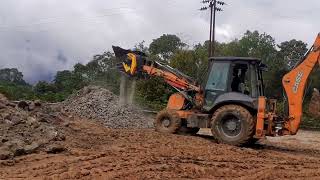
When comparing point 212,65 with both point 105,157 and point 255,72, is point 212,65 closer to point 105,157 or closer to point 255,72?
point 255,72

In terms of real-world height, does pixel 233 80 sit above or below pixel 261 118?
above

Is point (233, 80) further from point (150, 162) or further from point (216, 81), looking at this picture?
point (150, 162)

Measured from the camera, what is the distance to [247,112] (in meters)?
12.7

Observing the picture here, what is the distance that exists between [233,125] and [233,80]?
1259 millimetres

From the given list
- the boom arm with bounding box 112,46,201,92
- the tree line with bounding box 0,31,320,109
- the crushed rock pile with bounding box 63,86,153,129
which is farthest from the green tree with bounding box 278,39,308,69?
the boom arm with bounding box 112,46,201,92

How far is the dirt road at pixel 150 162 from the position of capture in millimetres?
7969

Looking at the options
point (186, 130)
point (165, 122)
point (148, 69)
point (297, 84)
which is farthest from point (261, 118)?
point (148, 69)

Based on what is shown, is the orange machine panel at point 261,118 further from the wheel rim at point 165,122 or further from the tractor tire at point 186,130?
the wheel rim at point 165,122

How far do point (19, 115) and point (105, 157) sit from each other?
10.7 feet

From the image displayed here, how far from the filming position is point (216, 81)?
13.7 metres

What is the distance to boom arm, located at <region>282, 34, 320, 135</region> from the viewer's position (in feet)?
41.7

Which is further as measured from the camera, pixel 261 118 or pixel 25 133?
pixel 261 118

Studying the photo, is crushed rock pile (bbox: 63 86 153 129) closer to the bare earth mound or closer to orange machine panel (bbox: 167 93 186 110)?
orange machine panel (bbox: 167 93 186 110)

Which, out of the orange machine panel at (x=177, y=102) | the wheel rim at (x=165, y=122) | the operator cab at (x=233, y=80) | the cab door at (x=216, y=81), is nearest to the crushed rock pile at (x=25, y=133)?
the wheel rim at (x=165, y=122)
